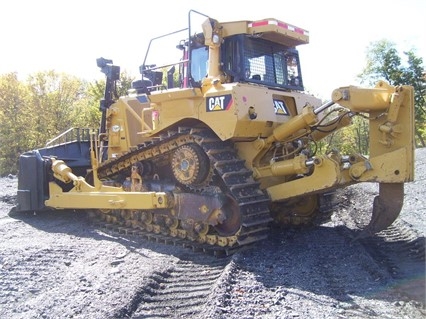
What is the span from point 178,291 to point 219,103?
89.0 inches

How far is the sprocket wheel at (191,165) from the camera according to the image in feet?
18.1

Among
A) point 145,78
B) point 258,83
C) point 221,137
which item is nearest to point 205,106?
point 221,137

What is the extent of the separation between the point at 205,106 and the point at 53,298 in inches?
110

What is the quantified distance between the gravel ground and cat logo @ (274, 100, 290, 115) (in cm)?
170

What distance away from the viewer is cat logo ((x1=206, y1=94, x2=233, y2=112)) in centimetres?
514

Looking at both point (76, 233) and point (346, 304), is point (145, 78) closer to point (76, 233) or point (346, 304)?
point (76, 233)

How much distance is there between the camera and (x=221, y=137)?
5.23m

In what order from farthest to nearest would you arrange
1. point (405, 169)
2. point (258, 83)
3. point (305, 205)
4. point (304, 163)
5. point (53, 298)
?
point (305, 205), point (258, 83), point (304, 163), point (405, 169), point (53, 298)

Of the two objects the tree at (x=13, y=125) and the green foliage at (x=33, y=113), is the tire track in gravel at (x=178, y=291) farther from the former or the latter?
the tree at (x=13, y=125)

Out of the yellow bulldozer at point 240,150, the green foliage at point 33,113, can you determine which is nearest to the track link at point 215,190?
the yellow bulldozer at point 240,150

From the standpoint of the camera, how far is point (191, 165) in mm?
5582

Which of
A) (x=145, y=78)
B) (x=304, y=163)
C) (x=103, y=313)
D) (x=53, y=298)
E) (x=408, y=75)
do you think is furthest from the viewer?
(x=408, y=75)

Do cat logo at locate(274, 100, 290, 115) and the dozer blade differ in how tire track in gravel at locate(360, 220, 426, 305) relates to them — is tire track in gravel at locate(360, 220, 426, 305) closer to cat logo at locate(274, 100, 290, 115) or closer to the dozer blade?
the dozer blade

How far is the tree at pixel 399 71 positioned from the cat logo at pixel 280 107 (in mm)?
23134
